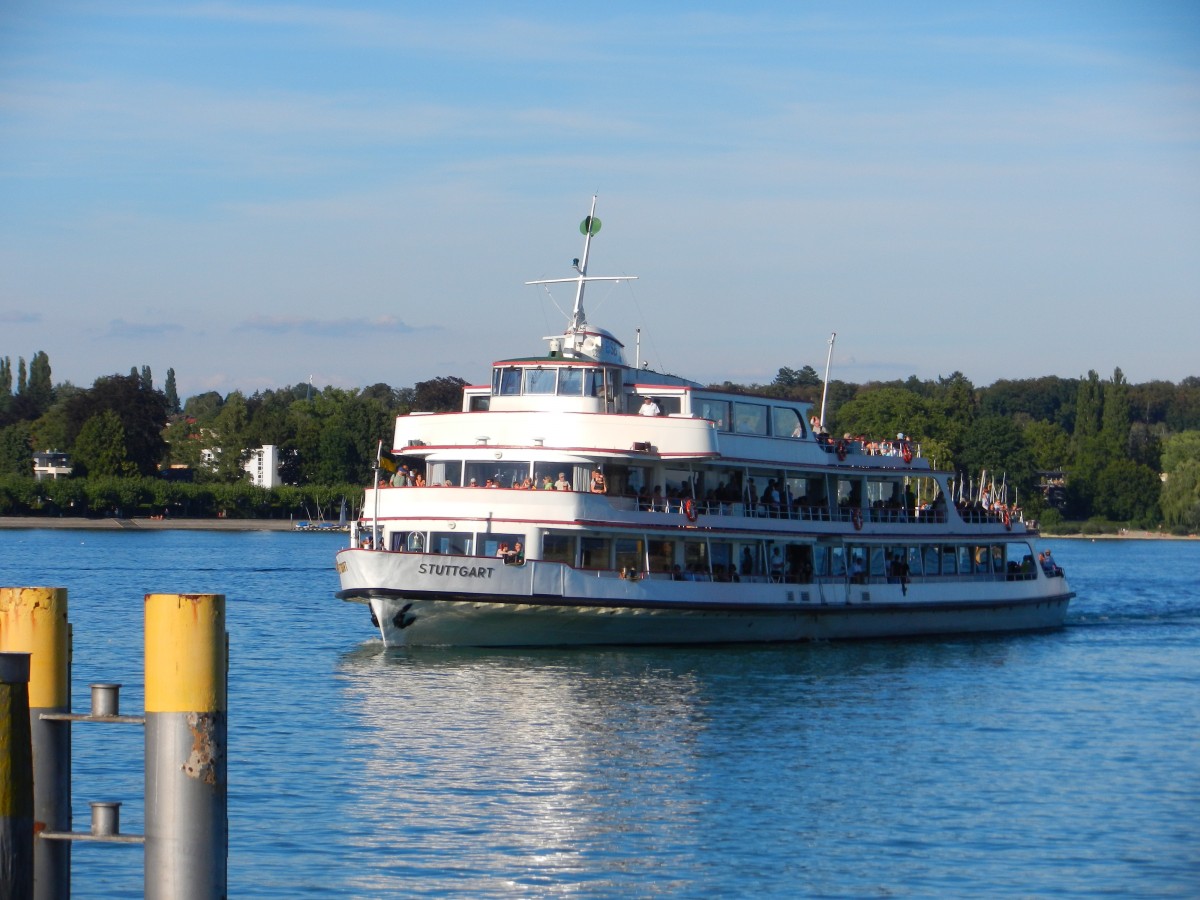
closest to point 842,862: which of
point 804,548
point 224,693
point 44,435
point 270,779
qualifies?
point 270,779

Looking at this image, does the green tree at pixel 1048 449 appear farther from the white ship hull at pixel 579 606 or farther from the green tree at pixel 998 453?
the white ship hull at pixel 579 606

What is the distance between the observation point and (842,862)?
19.8 m

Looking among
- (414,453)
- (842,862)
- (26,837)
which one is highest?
(414,453)

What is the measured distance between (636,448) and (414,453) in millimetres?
4961

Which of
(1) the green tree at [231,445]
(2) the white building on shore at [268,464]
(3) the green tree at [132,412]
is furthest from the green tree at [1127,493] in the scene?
(3) the green tree at [132,412]

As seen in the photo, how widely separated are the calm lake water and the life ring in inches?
126

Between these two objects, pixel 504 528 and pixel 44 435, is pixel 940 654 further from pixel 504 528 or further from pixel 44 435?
pixel 44 435

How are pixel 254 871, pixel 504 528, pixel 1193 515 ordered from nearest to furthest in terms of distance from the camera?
1. pixel 254 871
2. pixel 504 528
3. pixel 1193 515

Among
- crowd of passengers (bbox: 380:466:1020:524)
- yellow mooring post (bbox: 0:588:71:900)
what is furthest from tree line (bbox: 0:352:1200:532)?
yellow mooring post (bbox: 0:588:71:900)

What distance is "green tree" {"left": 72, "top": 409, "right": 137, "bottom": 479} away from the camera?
14300 centimetres

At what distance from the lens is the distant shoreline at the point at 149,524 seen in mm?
131625

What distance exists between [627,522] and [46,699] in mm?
25643

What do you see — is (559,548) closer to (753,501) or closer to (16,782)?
(753,501)

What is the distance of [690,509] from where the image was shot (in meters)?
38.9
